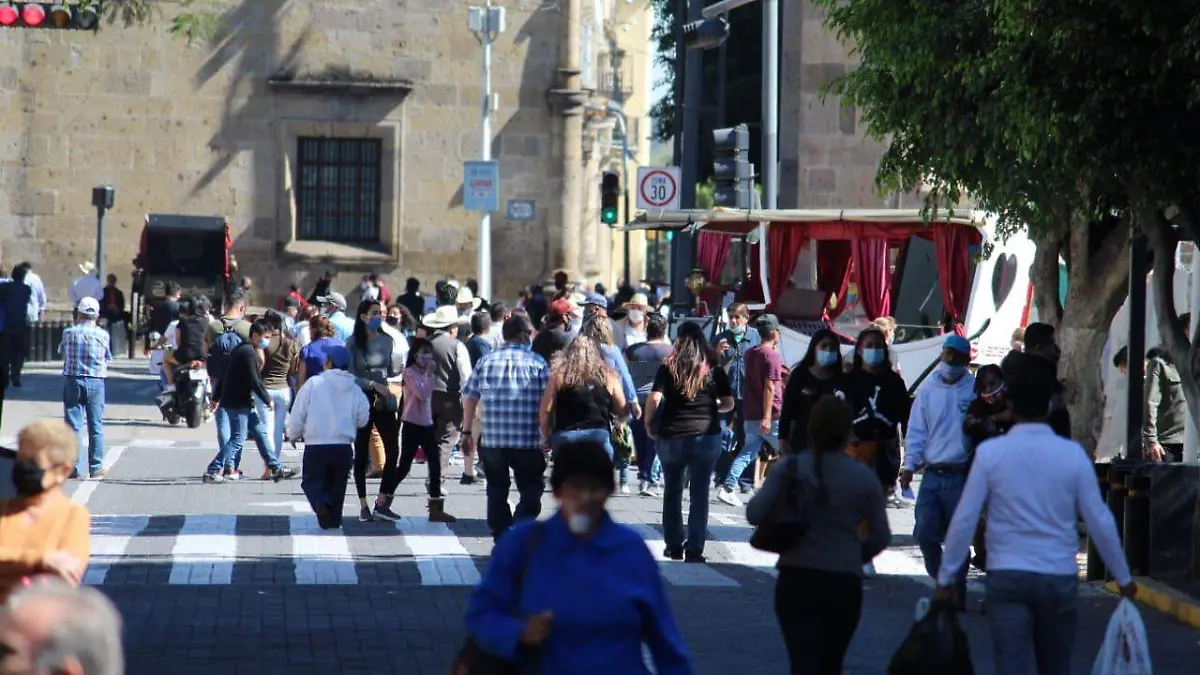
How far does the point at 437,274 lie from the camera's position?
3859 centimetres

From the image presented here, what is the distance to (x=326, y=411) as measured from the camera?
15.3m

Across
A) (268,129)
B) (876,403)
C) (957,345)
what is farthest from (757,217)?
(268,129)

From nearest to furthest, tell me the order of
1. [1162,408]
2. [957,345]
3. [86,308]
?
[957,345] < [1162,408] < [86,308]

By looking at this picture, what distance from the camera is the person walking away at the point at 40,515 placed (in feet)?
23.1

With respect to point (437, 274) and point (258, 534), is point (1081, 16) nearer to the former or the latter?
point (258, 534)

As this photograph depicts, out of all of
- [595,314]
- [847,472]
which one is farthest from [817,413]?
[595,314]

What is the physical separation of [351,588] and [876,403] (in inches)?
142

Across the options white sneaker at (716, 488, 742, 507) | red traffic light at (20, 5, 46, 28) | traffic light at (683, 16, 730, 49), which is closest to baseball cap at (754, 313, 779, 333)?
white sneaker at (716, 488, 742, 507)

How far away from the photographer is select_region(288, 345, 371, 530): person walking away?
15.3m

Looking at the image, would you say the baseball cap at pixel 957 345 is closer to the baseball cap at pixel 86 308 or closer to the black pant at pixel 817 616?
the black pant at pixel 817 616

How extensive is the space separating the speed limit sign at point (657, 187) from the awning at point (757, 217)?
15cm

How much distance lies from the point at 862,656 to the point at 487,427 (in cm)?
364

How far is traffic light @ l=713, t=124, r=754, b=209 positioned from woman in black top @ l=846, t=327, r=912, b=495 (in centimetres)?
945

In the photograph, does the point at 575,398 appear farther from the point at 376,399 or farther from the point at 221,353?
the point at 221,353
